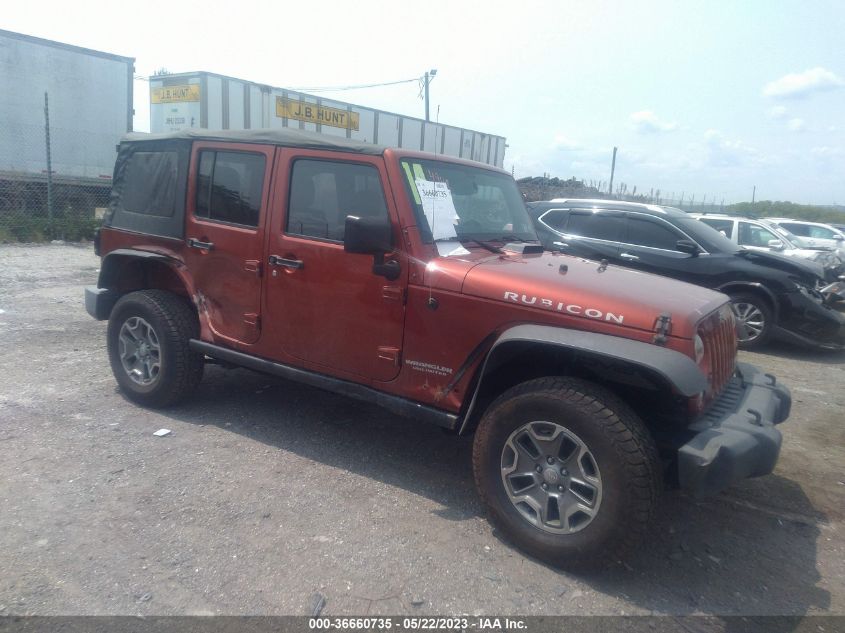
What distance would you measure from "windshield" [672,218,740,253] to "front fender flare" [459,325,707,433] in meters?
5.71

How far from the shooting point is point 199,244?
4379 mm

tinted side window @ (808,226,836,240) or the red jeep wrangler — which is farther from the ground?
tinted side window @ (808,226,836,240)

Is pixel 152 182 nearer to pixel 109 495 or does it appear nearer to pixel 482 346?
pixel 109 495

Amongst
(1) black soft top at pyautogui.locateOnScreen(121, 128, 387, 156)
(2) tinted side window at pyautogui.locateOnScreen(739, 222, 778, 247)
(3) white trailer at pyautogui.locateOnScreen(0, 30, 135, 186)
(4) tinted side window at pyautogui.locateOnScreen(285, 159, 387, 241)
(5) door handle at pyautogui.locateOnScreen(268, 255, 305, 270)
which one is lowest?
(5) door handle at pyautogui.locateOnScreen(268, 255, 305, 270)

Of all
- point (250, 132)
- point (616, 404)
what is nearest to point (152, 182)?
point (250, 132)

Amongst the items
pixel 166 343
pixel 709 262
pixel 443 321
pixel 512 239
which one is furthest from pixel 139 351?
pixel 709 262

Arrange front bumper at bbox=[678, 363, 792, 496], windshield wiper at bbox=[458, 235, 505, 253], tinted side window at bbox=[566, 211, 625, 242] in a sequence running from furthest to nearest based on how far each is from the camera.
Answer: tinted side window at bbox=[566, 211, 625, 242] < windshield wiper at bbox=[458, 235, 505, 253] < front bumper at bbox=[678, 363, 792, 496]

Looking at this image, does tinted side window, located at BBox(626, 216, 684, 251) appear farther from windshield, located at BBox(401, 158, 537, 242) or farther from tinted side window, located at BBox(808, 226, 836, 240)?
tinted side window, located at BBox(808, 226, 836, 240)

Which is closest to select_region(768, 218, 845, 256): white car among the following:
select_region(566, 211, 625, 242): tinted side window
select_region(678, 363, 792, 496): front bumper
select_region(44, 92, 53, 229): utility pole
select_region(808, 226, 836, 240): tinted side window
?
select_region(808, 226, 836, 240): tinted side window

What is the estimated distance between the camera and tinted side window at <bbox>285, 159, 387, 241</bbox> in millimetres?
3738

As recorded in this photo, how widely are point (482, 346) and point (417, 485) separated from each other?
1023mm

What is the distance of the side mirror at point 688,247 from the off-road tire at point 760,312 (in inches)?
27.4

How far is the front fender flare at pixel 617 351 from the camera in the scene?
2758 mm

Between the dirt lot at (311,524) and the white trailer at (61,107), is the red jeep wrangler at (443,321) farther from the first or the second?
the white trailer at (61,107)
